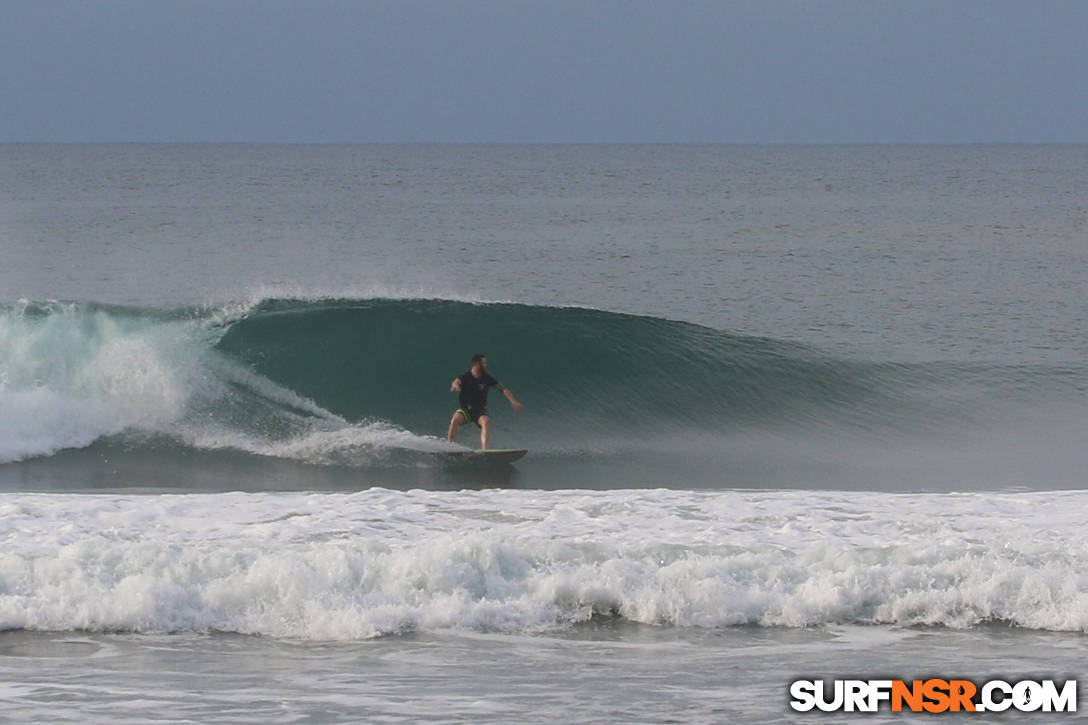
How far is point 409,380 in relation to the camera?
56.7 ft

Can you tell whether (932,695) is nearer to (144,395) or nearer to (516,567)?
(516,567)

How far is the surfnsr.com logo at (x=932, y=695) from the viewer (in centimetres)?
646

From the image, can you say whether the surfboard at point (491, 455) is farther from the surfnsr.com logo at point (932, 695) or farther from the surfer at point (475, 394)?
the surfnsr.com logo at point (932, 695)

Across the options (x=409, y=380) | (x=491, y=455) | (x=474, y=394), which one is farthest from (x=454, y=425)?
(x=409, y=380)

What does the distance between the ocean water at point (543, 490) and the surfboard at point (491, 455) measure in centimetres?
15

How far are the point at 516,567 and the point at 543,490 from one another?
3524 millimetres

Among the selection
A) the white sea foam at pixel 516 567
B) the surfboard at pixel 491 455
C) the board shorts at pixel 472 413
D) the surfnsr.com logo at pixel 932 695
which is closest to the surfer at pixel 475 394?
the board shorts at pixel 472 413

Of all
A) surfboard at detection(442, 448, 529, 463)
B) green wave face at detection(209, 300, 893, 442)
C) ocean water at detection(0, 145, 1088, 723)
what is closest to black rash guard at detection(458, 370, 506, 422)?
surfboard at detection(442, 448, 529, 463)

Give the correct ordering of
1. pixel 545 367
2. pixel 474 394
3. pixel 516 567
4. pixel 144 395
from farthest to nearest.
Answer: pixel 545 367 → pixel 144 395 → pixel 474 394 → pixel 516 567

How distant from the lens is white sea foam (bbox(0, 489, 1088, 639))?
8023 millimetres

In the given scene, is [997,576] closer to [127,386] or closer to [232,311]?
[127,386]

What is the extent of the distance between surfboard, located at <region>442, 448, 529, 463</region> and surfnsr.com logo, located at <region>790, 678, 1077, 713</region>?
6951mm

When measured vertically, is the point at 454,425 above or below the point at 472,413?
below

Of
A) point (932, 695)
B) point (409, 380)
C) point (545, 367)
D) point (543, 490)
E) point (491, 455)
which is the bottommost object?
point (932, 695)
